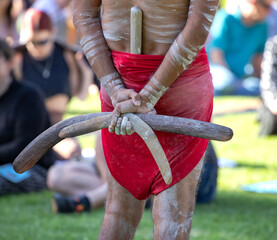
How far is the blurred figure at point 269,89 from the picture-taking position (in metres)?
6.58

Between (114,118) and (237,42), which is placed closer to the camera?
(114,118)

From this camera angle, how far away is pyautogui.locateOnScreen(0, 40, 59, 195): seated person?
5.03 m

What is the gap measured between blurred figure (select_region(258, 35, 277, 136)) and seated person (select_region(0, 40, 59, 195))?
2624mm

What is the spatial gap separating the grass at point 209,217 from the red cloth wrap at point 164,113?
137 cm

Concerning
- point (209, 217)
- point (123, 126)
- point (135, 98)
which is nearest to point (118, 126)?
point (123, 126)

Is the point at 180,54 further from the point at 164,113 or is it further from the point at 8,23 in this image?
the point at 8,23

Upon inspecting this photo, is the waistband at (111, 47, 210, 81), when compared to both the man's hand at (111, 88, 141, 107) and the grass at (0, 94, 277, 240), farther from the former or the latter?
the grass at (0, 94, 277, 240)

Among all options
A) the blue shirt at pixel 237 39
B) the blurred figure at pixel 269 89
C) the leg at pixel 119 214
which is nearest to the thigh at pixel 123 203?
the leg at pixel 119 214

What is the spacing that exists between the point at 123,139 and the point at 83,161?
8.31ft

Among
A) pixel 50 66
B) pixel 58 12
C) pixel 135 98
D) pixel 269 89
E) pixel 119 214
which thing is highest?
pixel 135 98

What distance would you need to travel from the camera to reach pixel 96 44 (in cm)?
252

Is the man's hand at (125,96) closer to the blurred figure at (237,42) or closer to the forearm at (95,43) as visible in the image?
the forearm at (95,43)

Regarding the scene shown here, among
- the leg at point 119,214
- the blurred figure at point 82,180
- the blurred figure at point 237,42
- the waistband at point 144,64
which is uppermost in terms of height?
the waistband at point 144,64

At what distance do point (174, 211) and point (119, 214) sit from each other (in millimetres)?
260
